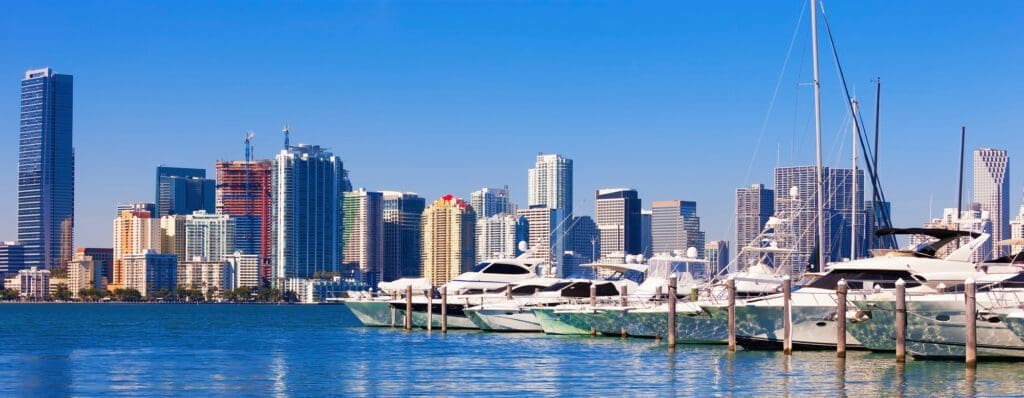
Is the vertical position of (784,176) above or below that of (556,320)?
above

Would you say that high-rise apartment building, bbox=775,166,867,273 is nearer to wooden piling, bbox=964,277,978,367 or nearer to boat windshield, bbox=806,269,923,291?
boat windshield, bbox=806,269,923,291

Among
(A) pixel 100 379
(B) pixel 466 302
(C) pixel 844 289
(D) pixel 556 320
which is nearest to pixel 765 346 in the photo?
(C) pixel 844 289

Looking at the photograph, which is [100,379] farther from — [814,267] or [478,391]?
[814,267]

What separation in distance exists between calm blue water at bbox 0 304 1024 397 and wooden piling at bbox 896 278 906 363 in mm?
536

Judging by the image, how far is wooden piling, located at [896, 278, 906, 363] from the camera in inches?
1919

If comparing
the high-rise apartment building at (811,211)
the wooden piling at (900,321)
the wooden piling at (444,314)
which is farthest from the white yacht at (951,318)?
the wooden piling at (444,314)

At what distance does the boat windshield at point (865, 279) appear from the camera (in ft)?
178

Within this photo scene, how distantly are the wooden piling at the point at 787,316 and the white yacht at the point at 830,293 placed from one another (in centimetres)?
32

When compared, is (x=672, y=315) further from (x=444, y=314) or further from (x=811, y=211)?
(x=444, y=314)

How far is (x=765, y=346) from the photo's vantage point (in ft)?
190

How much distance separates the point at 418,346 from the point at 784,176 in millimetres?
60807

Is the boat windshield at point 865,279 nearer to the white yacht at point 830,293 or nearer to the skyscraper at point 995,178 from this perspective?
the white yacht at point 830,293

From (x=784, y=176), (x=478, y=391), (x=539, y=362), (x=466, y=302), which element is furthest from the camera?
(x=784, y=176)

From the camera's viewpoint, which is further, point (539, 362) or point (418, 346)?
point (418, 346)
